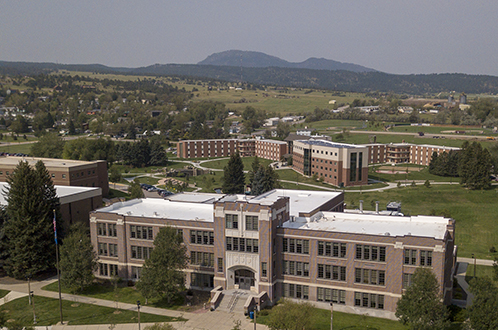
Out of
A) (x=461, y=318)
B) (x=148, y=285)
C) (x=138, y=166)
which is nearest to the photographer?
(x=461, y=318)

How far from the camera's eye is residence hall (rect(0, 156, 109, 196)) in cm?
9331

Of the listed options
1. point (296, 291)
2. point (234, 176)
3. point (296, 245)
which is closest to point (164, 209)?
point (296, 245)

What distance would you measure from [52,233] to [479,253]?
62151 mm

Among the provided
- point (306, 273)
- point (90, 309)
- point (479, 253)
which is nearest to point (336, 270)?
point (306, 273)

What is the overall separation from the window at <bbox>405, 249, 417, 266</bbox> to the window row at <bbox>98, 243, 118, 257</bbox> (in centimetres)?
3563

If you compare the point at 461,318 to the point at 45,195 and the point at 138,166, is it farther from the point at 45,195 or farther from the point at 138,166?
the point at 138,166

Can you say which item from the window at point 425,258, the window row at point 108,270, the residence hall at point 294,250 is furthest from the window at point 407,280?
the window row at point 108,270

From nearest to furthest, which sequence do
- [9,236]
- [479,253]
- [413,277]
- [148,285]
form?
1. [413,277]
2. [148,285]
3. [9,236]
4. [479,253]

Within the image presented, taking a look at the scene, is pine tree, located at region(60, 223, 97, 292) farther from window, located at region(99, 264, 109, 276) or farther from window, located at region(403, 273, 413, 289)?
window, located at region(403, 273, 413, 289)

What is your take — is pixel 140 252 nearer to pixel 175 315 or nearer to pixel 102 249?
pixel 102 249

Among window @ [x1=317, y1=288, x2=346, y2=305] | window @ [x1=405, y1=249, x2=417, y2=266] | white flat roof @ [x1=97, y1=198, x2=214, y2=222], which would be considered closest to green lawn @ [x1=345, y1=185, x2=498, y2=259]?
window @ [x1=405, y1=249, x2=417, y2=266]

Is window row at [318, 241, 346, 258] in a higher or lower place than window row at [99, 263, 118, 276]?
higher

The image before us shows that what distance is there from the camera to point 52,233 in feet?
208

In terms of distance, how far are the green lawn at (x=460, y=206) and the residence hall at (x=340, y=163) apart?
11747mm
